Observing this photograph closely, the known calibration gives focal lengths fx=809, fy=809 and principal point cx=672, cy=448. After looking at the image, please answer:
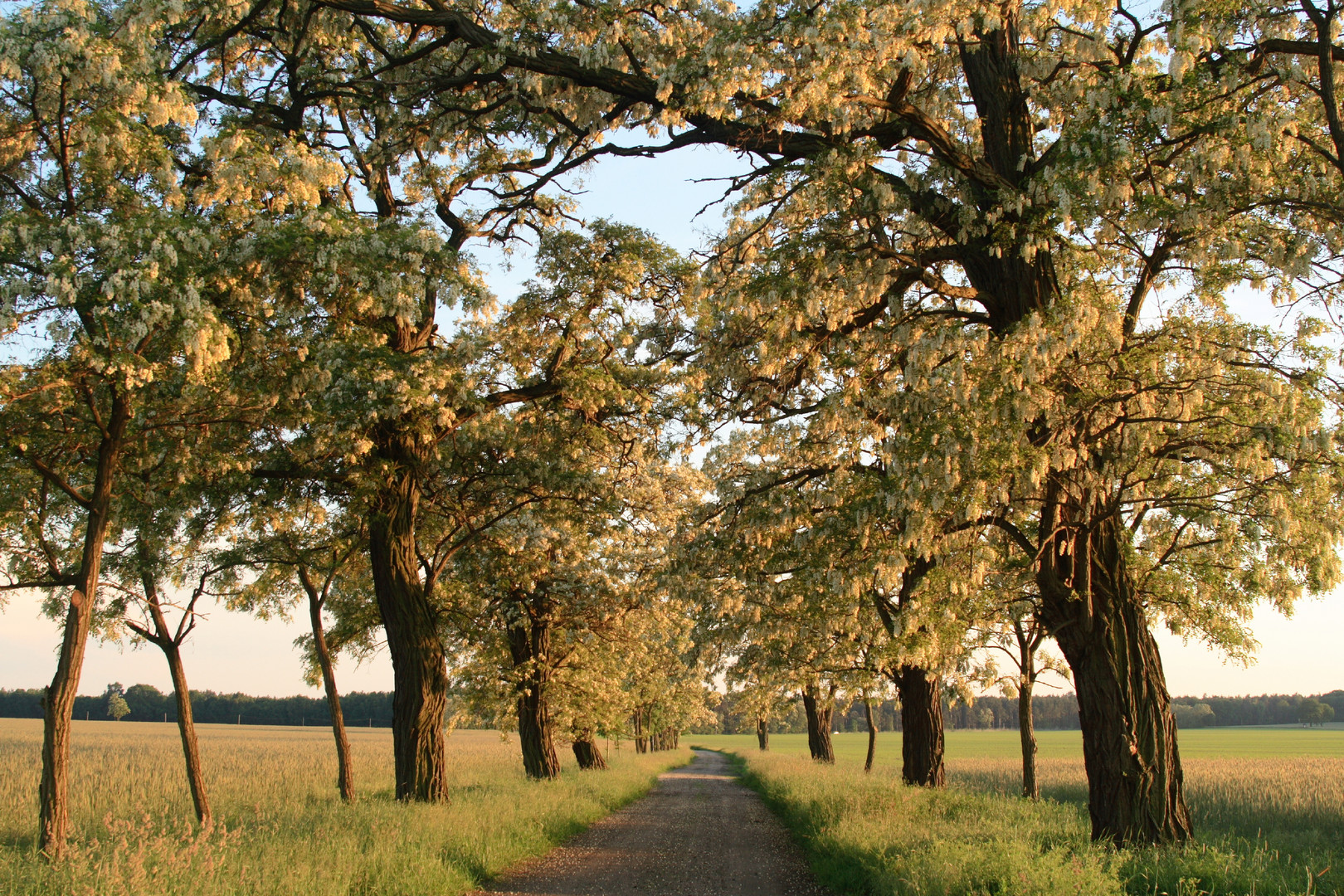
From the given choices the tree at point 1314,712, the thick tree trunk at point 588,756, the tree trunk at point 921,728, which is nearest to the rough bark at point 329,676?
the tree trunk at point 921,728

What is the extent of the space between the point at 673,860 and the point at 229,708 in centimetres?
12382

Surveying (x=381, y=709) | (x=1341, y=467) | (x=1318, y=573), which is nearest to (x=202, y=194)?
(x=1341, y=467)

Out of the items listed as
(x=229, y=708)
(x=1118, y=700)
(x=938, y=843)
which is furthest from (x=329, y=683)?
(x=229, y=708)

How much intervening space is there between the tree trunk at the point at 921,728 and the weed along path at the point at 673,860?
3.19m

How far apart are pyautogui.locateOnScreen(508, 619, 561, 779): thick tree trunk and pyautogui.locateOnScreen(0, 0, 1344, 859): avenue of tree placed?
10500mm

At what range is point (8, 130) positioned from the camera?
7.94 m

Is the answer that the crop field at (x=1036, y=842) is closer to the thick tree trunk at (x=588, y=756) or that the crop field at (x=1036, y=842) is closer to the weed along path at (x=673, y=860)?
the weed along path at (x=673, y=860)

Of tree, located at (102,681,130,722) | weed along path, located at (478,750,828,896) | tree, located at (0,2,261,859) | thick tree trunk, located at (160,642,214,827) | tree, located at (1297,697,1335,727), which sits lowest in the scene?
tree, located at (1297,697,1335,727)

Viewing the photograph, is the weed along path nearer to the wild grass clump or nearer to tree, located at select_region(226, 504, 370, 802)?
the wild grass clump

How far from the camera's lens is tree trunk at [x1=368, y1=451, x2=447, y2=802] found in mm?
12367

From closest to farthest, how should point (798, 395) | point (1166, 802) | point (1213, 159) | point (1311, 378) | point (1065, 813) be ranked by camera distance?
point (1213, 159)
point (1311, 378)
point (1166, 802)
point (798, 395)
point (1065, 813)

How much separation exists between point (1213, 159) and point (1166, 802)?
5.90 metres

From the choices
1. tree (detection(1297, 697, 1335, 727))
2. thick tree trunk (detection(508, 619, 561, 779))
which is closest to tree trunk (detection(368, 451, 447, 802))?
thick tree trunk (detection(508, 619, 561, 779))

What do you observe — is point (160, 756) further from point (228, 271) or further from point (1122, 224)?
point (1122, 224)
